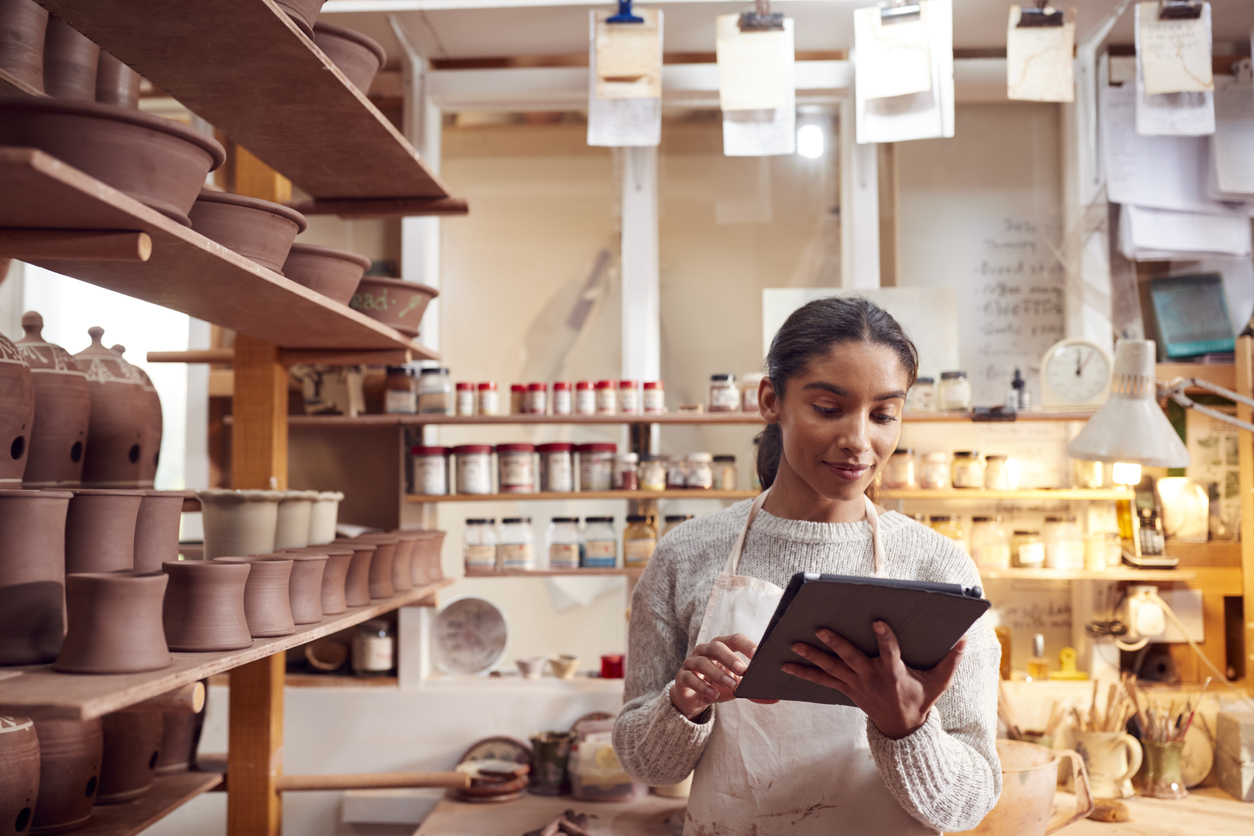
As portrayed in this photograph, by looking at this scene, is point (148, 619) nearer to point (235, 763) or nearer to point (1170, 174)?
point (235, 763)

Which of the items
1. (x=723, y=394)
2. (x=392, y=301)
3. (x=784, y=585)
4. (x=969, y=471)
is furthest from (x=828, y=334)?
(x=969, y=471)

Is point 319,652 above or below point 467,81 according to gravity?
below

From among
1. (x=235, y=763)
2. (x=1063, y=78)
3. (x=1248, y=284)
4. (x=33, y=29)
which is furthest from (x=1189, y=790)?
(x=33, y=29)

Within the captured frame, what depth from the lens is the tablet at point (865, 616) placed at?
947 millimetres

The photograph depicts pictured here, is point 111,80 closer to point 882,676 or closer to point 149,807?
point 149,807

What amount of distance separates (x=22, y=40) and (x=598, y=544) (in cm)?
178

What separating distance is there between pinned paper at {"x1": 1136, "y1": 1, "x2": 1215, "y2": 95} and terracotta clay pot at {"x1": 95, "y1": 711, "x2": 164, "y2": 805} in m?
2.81

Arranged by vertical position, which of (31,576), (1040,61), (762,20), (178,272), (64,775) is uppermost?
(762,20)

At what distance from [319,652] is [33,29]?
6.38 ft

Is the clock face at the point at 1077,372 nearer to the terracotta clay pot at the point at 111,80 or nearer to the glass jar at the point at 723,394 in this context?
the glass jar at the point at 723,394

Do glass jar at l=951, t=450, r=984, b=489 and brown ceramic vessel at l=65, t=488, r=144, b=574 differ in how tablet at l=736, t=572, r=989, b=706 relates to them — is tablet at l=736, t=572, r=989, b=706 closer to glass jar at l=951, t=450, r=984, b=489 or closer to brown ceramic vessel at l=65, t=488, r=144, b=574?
brown ceramic vessel at l=65, t=488, r=144, b=574

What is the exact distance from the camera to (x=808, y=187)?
2.99 meters

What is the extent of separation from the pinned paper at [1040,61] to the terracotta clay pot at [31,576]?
2417 millimetres

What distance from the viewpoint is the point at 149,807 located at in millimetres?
1641
